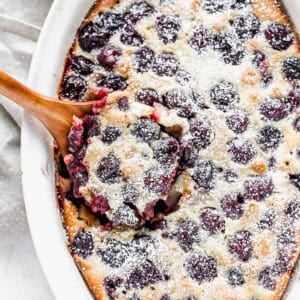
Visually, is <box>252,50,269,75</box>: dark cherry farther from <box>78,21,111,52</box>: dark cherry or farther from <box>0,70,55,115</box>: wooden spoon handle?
<box>0,70,55,115</box>: wooden spoon handle

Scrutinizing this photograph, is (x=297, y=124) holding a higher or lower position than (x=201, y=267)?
higher

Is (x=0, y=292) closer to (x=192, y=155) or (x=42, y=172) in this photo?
(x=42, y=172)

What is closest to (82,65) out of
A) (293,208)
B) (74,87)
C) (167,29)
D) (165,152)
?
(74,87)

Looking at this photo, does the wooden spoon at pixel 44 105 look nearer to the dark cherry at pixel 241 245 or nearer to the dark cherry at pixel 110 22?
the dark cherry at pixel 110 22

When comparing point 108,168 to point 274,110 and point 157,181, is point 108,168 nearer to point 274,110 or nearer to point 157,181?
point 157,181

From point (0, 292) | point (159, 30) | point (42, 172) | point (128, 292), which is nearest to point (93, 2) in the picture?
point (159, 30)

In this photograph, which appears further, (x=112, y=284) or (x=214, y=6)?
(x=214, y=6)

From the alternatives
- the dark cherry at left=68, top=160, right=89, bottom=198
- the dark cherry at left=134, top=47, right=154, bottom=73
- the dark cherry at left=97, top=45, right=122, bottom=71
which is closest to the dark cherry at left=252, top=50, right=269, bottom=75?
the dark cherry at left=134, top=47, right=154, bottom=73

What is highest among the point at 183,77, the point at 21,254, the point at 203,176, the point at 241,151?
the point at 183,77

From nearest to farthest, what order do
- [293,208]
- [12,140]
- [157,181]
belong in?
[157,181] → [293,208] → [12,140]
